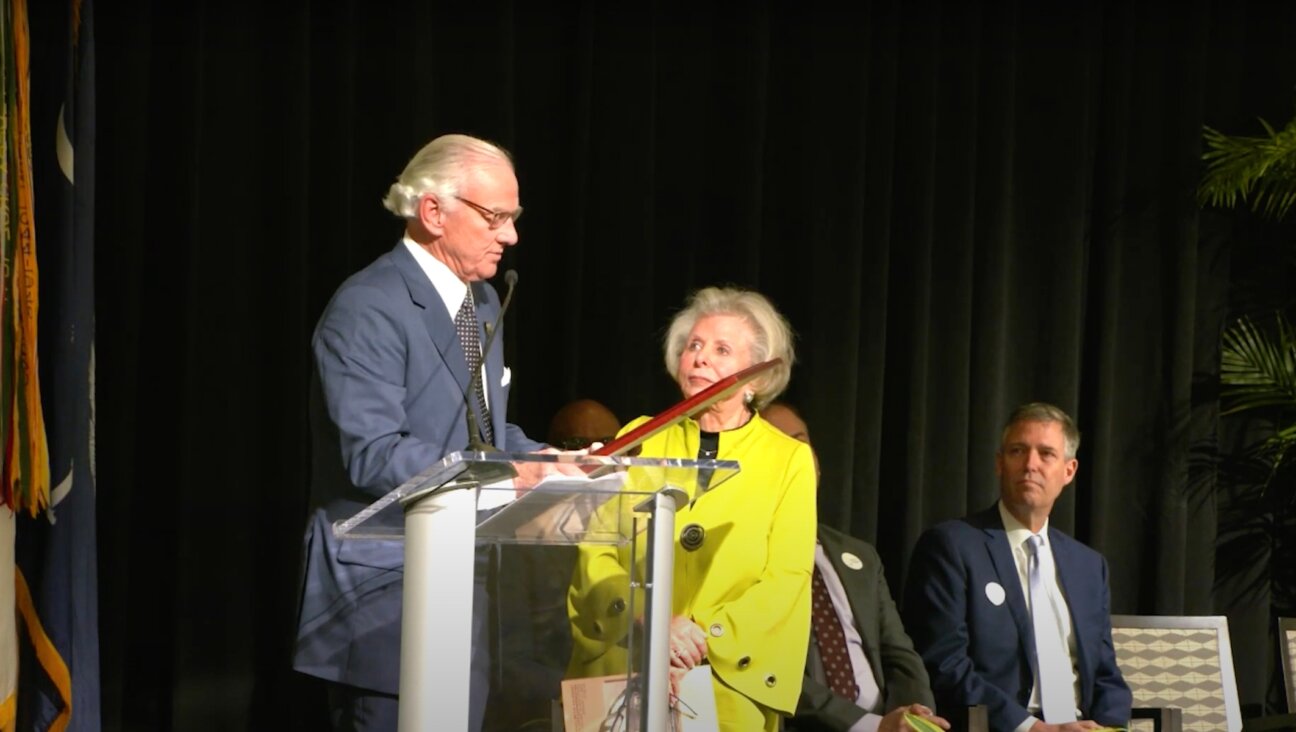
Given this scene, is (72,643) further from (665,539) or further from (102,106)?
(665,539)

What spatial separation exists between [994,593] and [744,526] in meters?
1.23

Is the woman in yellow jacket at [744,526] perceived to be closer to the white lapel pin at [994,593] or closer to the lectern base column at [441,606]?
the lectern base column at [441,606]

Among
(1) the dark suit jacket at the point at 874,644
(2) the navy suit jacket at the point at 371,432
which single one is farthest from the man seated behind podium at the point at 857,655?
(2) the navy suit jacket at the point at 371,432

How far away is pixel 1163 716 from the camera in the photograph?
420 cm

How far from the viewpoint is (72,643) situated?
131 inches

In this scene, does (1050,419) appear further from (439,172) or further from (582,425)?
(439,172)

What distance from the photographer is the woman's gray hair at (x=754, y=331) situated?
3443 mm

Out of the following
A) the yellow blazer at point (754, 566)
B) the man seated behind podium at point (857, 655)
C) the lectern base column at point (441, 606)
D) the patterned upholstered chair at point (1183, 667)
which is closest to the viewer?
the lectern base column at point (441, 606)

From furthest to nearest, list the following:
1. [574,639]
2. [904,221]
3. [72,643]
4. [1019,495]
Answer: [904,221]
[1019,495]
[72,643]
[574,639]

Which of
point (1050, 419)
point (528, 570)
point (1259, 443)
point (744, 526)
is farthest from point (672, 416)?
point (1259, 443)

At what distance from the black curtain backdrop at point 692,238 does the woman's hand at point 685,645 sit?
1.73 metres

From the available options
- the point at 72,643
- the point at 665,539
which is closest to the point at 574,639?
the point at 665,539

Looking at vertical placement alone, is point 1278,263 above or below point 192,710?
above

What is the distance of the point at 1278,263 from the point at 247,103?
3.17m
